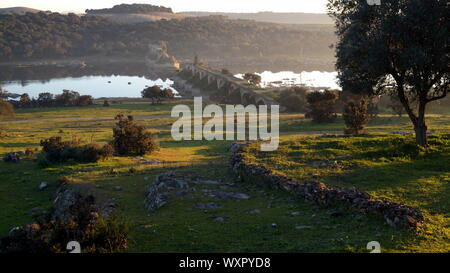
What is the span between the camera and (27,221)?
51.3 feet

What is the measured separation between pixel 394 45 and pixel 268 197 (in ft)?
28.9

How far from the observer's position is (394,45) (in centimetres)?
1934

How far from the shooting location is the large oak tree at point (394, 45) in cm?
1792

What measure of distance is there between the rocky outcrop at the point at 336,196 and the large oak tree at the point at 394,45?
6.28 m

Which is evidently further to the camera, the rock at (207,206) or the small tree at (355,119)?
the small tree at (355,119)

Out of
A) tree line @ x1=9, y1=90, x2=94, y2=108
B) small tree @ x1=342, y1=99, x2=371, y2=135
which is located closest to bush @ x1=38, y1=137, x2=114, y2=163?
small tree @ x1=342, y1=99, x2=371, y2=135

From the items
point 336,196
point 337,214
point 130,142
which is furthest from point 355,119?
point 337,214

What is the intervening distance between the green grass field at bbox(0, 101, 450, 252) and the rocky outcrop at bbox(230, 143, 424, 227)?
0.74 ft

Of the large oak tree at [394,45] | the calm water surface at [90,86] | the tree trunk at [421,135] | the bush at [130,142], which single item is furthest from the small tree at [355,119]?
the calm water surface at [90,86]

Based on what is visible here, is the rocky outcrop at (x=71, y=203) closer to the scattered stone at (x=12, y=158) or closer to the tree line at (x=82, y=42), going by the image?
the scattered stone at (x=12, y=158)

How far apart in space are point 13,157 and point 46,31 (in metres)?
163

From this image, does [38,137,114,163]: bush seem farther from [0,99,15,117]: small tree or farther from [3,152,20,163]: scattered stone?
[0,99,15,117]: small tree
